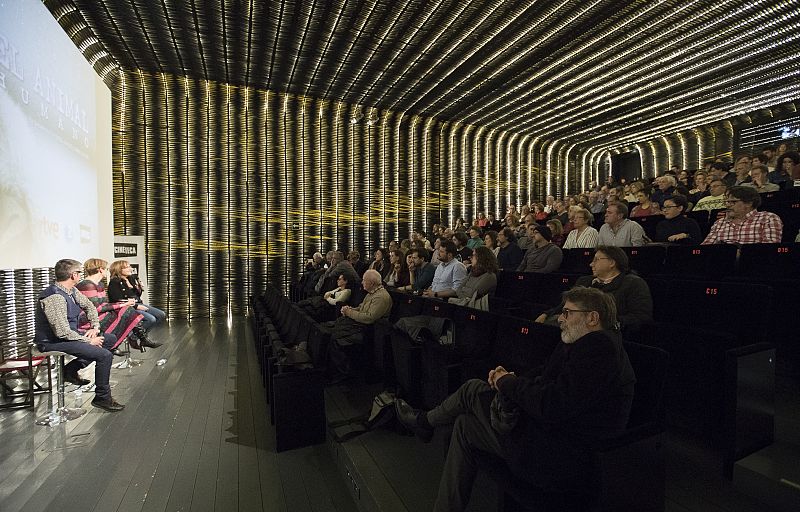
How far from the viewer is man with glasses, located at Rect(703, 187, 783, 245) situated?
324 cm

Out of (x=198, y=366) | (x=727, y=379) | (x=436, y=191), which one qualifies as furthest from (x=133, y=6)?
(x=727, y=379)

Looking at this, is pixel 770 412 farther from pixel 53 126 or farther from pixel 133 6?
pixel 133 6

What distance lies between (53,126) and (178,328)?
3807 mm

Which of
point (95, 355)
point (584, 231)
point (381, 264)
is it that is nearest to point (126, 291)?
point (95, 355)

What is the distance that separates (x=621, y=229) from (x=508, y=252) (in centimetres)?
142

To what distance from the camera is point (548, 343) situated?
2156 millimetres

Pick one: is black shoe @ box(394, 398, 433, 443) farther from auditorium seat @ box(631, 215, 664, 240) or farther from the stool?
auditorium seat @ box(631, 215, 664, 240)

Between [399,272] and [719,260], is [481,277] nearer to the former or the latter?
[719,260]

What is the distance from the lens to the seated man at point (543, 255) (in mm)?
4336

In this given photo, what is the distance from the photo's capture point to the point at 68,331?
3.44 meters

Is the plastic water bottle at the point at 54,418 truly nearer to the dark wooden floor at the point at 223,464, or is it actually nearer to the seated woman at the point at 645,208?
the dark wooden floor at the point at 223,464

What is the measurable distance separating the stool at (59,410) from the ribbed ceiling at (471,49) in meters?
4.47

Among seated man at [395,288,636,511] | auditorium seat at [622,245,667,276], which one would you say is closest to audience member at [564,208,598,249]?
auditorium seat at [622,245,667,276]

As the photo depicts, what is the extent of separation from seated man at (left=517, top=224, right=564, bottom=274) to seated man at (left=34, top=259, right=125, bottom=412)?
3944 millimetres
